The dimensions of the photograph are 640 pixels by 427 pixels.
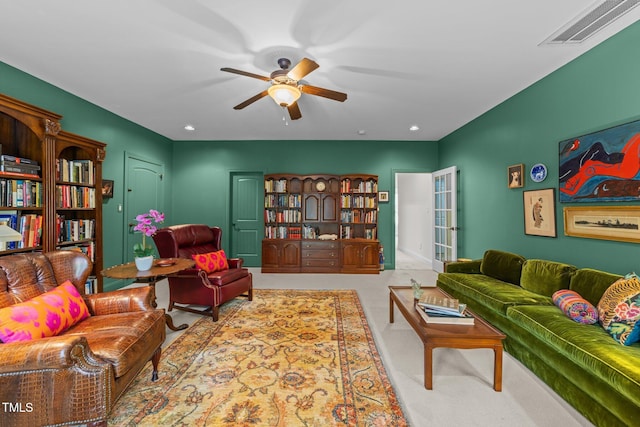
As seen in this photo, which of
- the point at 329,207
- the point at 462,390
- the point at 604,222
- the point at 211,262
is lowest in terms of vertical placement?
the point at 462,390

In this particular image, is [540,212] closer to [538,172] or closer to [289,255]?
[538,172]

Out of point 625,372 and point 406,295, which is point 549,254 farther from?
point 625,372

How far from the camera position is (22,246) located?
8.59 feet

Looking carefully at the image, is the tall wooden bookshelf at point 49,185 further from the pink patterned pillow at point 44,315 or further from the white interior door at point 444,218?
the white interior door at point 444,218

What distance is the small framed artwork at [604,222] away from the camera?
2.21 m

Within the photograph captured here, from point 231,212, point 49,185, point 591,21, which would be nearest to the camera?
point 591,21

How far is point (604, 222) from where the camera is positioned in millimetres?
2434

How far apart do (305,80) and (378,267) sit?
12.0 feet

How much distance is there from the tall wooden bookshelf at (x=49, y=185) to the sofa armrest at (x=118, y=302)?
120 centimetres

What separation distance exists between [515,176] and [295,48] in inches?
121

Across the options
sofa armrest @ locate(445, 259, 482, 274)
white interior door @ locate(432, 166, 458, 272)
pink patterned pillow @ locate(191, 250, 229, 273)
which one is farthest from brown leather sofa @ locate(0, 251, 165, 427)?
white interior door @ locate(432, 166, 458, 272)

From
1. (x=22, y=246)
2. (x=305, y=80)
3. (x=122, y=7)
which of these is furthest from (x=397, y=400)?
(x=22, y=246)

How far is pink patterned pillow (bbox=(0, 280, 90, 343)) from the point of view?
4.91ft

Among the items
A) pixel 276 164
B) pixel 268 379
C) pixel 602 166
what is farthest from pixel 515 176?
pixel 276 164
